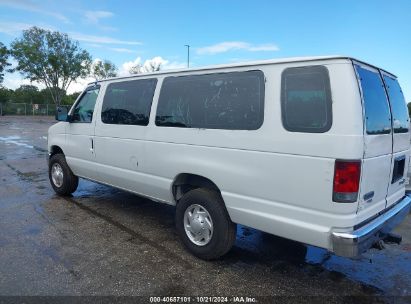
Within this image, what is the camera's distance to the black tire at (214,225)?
3943 millimetres

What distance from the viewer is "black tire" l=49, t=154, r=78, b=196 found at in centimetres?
656

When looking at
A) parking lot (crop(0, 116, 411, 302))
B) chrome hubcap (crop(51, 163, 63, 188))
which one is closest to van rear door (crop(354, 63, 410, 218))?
parking lot (crop(0, 116, 411, 302))

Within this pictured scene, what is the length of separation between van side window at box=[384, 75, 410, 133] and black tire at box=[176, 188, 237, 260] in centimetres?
198

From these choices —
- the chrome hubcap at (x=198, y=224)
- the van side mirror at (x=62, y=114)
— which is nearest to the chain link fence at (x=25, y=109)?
the van side mirror at (x=62, y=114)

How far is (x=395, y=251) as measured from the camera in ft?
15.1

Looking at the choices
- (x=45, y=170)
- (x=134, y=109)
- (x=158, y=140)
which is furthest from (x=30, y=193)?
(x=158, y=140)

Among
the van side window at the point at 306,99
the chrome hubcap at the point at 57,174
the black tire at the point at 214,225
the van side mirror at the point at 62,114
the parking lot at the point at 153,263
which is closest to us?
the van side window at the point at 306,99

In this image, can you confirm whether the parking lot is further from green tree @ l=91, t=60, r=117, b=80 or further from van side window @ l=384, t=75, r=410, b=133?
green tree @ l=91, t=60, r=117, b=80

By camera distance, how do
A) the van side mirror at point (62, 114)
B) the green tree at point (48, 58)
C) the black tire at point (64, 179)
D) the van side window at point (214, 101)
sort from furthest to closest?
the green tree at point (48, 58), the black tire at point (64, 179), the van side mirror at point (62, 114), the van side window at point (214, 101)

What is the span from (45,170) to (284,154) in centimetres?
777

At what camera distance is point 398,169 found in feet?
13.1

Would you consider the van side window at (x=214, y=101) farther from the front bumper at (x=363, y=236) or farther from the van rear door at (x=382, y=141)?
the front bumper at (x=363, y=236)

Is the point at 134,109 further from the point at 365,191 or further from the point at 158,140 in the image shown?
the point at 365,191

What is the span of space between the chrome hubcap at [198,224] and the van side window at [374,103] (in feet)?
6.25
